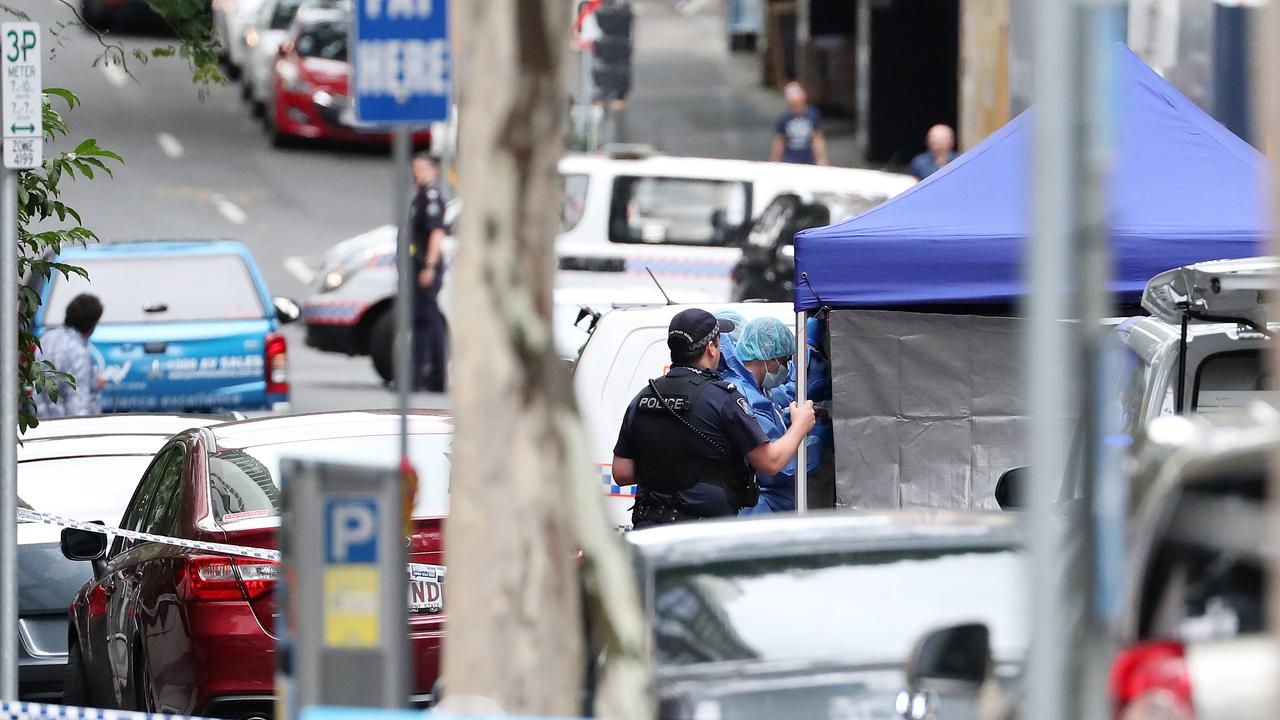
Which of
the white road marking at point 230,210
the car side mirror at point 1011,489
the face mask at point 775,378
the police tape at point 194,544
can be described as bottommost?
the white road marking at point 230,210

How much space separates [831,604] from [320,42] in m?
24.6

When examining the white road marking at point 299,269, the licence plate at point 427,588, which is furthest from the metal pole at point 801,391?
the white road marking at point 299,269

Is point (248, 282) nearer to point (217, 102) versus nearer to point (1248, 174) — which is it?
point (1248, 174)

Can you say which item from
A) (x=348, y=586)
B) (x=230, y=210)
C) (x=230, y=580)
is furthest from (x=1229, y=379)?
(x=230, y=210)

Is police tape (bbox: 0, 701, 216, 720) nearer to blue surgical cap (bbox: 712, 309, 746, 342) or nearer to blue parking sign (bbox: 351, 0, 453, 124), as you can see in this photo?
blue parking sign (bbox: 351, 0, 453, 124)

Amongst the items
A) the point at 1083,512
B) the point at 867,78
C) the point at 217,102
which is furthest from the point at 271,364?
the point at 217,102

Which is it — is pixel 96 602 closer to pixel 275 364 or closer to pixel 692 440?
pixel 692 440

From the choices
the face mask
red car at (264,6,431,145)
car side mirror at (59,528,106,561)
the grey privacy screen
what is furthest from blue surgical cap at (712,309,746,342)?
red car at (264,6,431,145)

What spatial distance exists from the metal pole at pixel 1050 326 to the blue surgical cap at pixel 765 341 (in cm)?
703

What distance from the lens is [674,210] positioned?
18.2 m

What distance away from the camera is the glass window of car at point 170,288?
A: 54.6ft

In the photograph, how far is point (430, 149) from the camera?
2961cm

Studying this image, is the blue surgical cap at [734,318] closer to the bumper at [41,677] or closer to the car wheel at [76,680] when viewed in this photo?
the car wheel at [76,680]

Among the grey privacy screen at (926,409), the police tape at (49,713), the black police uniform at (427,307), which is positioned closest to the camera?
the police tape at (49,713)
